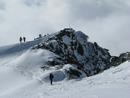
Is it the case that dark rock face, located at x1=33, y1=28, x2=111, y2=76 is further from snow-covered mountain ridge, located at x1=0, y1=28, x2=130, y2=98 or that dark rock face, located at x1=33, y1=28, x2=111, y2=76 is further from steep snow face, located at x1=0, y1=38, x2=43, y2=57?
steep snow face, located at x1=0, y1=38, x2=43, y2=57

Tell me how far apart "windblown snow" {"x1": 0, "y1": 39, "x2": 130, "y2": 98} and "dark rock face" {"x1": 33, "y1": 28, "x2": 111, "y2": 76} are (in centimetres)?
494

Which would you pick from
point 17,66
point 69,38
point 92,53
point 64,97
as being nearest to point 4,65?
point 17,66

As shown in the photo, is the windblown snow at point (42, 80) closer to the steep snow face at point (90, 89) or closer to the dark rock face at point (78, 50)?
the steep snow face at point (90, 89)

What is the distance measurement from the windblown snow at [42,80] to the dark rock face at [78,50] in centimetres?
494

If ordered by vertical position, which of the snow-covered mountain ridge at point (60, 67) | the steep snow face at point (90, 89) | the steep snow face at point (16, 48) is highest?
the steep snow face at point (16, 48)

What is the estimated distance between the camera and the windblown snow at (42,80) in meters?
46.8

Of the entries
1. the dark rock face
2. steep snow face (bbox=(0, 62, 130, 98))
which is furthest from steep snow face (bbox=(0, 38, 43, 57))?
steep snow face (bbox=(0, 62, 130, 98))

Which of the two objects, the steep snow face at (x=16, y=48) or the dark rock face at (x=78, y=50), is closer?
the dark rock face at (x=78, y=50)

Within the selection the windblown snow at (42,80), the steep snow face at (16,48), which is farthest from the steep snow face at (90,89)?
the steep snow face at (16,48)

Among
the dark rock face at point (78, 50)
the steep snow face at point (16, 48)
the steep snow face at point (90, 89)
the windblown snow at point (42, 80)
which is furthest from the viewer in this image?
the steep snow face at point (16, 48)

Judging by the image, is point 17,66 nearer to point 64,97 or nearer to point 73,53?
point 73,53

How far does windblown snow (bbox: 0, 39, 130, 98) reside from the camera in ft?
153

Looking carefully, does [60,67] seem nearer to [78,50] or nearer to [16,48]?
[16,48]

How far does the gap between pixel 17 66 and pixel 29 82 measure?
18.6 m
